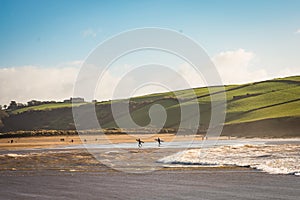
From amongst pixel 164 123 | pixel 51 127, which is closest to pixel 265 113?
pixel 164 123

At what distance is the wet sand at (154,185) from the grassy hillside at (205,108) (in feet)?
316

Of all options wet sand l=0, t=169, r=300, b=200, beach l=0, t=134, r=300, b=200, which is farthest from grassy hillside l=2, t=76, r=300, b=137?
wet sand l=0, t=169, r=300, b=200

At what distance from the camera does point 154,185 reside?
25031mm

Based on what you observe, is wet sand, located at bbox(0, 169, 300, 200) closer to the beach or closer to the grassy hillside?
the beach

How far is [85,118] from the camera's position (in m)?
171

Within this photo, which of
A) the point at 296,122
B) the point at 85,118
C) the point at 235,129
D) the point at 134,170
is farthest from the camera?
the point at 85,118

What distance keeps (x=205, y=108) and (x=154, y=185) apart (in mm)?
138155

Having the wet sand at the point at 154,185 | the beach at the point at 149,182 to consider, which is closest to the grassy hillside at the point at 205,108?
the beach at the point at 149,182

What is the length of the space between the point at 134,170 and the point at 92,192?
1091cm

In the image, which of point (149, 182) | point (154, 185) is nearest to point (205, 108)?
point (149, 182)

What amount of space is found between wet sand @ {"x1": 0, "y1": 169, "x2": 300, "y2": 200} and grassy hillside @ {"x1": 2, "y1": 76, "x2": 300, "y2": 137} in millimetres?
96387

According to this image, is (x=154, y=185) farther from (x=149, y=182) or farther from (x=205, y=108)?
(x=205, y=108)

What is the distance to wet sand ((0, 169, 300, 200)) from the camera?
21453mm

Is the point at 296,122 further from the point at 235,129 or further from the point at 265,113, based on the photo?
the point at 265,113
